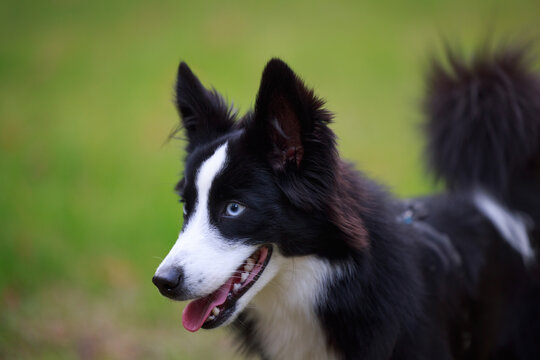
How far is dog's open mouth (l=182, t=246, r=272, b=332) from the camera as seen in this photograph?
218 cm

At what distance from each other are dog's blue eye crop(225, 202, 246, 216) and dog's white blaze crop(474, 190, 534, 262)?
5.34 ft

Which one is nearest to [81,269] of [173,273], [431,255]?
[173,273]

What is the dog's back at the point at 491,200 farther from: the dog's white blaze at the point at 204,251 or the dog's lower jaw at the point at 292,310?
the dog's white blaze at the point at 204,251

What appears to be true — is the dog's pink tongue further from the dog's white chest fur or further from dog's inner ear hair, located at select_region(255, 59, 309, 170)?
dog's inner ear hair, located at select_region(255, 59, 309, 170)

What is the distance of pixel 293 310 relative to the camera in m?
2.37

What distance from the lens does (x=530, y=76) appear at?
3.34 metres

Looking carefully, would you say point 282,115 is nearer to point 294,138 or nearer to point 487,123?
point 294,138

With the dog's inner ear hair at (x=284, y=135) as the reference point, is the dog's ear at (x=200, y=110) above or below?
above

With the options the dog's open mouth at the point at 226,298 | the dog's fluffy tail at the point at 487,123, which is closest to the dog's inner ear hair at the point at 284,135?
the dog's open mouth at the point at 226,298

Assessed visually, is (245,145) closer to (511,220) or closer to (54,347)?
(511,220)

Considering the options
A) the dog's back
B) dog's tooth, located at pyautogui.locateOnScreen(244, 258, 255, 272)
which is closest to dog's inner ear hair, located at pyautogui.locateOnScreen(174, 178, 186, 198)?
dog's tooth, located at pyautogui.locateOnScreen(244, 258, 255, 272)

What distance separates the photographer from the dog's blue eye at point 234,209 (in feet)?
7.25

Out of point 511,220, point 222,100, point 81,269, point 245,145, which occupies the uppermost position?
point 222,100

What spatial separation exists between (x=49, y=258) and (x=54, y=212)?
757 millimetres
